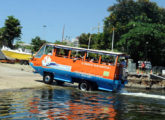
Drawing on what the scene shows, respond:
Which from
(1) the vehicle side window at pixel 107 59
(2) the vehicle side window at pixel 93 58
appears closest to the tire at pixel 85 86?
(2) the vehicle side window at pixel 93 58

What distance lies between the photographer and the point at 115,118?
363 inches

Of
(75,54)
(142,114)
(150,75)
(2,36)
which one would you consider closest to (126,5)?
(150,75)

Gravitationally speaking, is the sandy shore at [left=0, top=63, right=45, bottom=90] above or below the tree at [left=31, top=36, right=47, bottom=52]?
below

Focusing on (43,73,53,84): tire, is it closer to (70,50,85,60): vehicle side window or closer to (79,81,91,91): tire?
(70,50,85,60): vehicle side window

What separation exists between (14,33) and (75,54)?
54.5m

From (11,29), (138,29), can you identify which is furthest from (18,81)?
(11,29)

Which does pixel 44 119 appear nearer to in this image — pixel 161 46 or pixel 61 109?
pixel 61 109

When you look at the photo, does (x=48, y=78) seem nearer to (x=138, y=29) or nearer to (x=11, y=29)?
(x=138, y=29)

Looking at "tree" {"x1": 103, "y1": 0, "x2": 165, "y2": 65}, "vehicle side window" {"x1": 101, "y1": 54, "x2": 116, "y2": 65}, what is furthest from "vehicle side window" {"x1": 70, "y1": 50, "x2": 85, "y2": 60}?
"tree" {"x1": 103, "y1": 0, "x2": 165, "y2": 65}

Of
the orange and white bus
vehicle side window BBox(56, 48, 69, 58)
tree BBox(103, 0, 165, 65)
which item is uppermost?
tree BBox(103, 0, 165, 65)

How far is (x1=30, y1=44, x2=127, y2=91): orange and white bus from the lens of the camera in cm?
1800

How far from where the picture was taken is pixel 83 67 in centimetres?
1898

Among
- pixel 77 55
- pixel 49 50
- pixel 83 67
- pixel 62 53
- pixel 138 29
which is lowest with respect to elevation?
pixel 83 67

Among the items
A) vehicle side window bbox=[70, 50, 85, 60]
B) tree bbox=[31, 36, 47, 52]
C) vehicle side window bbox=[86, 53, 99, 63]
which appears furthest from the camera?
tree bbox=[31, 36, 47, 52]
